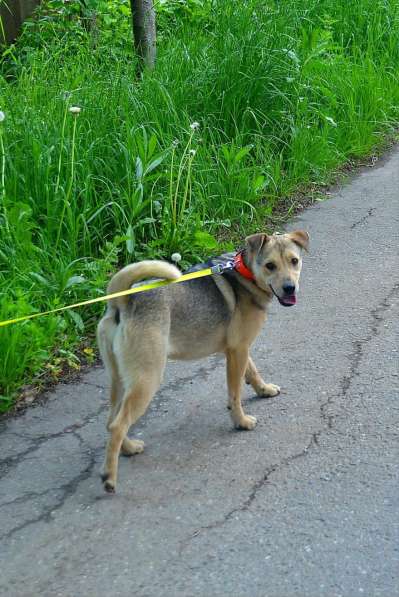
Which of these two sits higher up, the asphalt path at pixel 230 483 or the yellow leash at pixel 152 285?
the yellow leash at pixel 152 285

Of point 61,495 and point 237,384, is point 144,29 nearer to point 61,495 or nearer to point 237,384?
point 237,384

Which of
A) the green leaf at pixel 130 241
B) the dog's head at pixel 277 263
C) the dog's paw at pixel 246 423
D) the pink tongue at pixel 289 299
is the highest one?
the dog's head at pixel 277 263

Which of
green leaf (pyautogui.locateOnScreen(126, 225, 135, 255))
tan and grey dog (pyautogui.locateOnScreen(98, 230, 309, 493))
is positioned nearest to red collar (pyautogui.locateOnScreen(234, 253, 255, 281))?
tan and grey dog (pyautogui.locateOnScreen(98, 230, 309, 493))

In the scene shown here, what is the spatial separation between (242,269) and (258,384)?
27.8 inches

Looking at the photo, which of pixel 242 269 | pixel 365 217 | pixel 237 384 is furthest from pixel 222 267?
pixel 365 217

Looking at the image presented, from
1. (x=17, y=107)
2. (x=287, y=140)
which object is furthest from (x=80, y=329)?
(x=287, y=140)

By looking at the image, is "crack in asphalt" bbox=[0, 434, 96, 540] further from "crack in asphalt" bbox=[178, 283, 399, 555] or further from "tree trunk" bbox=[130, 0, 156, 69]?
"tree trunk" bbox=[130, 0, 156, 69]

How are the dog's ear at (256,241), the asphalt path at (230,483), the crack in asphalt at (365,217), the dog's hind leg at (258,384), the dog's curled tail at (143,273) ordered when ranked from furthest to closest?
the crack in asphalt at (365,217), the dog's hind leg at (258,384), the dog's ear at (256,241), the dog's curled tail at (143,273), the asphalt path at (230,483)

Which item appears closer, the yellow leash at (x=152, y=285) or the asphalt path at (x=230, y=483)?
the asphalt path at (x=230, y=483)

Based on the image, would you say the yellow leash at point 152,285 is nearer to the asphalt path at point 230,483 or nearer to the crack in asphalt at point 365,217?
the asphalt path at point 230,483

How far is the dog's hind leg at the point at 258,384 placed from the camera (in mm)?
4716

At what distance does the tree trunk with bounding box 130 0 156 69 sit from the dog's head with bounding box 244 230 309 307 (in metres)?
3.89

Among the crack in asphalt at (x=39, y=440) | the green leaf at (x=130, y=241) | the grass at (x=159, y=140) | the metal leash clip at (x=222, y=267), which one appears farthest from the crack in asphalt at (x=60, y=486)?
the green leaf at (x=130, y=241)

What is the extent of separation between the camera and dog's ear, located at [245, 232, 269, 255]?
4.45 meters
